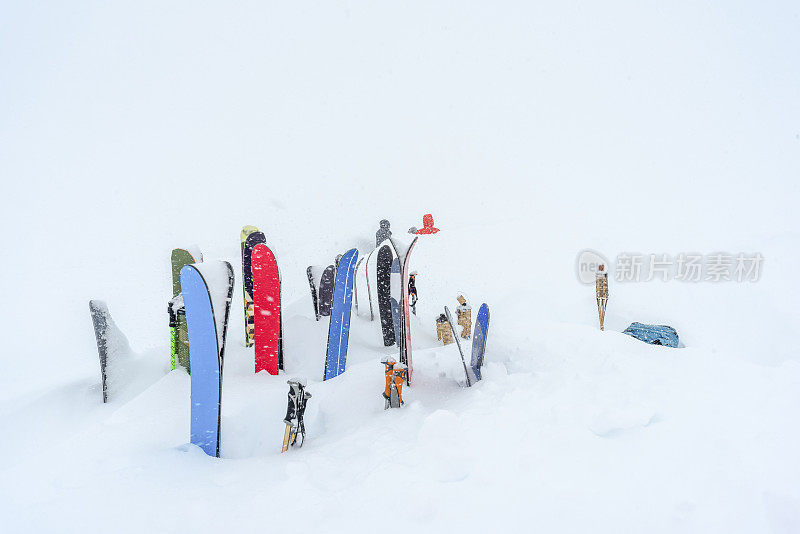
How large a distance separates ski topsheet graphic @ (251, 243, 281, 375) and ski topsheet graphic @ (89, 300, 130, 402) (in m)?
1.83

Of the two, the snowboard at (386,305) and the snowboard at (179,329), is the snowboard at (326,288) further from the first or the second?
the snowboard at (179,329)

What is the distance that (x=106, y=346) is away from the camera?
5031 millimetres

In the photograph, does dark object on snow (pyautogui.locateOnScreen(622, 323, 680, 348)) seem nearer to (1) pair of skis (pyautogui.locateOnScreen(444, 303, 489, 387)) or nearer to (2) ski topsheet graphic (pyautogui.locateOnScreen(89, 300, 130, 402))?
(1) pair of skis (pyautogui.locateOnScreen(444, 303, 489, 387))

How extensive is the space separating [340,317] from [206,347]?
2.25m

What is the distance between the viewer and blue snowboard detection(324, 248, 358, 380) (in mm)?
5440

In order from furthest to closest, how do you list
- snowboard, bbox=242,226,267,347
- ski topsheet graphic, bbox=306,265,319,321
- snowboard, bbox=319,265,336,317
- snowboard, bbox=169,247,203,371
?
ski topsheet graphic, bbox=306,265,319,321 < snowboard, bbox=319,265,336,317 < snowboard, bbox=242,226,267,347 < snowboard, bbox=169,247,203,371

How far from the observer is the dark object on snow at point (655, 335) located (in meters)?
6.55

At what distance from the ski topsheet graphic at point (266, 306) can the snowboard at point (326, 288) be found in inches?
49.2

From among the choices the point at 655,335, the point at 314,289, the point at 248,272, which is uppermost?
the point at 248,272

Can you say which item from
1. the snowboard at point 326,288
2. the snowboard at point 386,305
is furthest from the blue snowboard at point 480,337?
the snowboard at point 326,288

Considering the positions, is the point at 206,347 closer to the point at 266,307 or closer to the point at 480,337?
the point at 266,307

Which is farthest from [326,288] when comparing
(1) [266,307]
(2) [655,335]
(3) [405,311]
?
(2) [655,335]

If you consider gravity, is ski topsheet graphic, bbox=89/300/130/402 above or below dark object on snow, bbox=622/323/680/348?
above

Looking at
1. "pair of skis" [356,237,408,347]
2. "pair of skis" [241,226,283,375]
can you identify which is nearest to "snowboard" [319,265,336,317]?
"pair of skis" [356,237,408,347]
